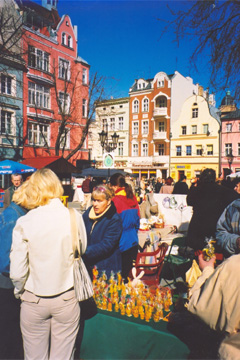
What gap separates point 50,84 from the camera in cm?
2572

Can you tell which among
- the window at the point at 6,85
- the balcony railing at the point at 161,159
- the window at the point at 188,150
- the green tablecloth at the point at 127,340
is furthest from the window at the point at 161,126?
the green tablecloth at the point at 127,340

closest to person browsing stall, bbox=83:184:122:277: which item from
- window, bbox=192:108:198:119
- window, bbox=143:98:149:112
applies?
window, bbox=192:108:198:119

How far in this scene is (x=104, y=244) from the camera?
2980mm

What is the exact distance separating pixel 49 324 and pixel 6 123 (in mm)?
22702

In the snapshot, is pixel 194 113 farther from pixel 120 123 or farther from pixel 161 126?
pixel 120 123

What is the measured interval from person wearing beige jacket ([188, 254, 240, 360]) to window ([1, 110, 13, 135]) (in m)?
23.1

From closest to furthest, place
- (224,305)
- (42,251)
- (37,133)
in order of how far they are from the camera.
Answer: (224,305) < (42,251) < (37,133)

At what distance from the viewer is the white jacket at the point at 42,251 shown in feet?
6.63

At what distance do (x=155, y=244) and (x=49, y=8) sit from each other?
32.4 metres

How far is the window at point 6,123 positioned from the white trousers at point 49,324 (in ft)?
73.0

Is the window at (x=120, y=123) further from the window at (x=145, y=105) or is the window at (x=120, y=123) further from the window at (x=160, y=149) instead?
the window at (x=160, y=149)

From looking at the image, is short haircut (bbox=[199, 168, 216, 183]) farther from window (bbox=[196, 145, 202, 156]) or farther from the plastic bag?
window (bbox=[196, 145, 202, 156])

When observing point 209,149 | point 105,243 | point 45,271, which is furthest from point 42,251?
point 209,149

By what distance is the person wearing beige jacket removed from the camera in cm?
156
